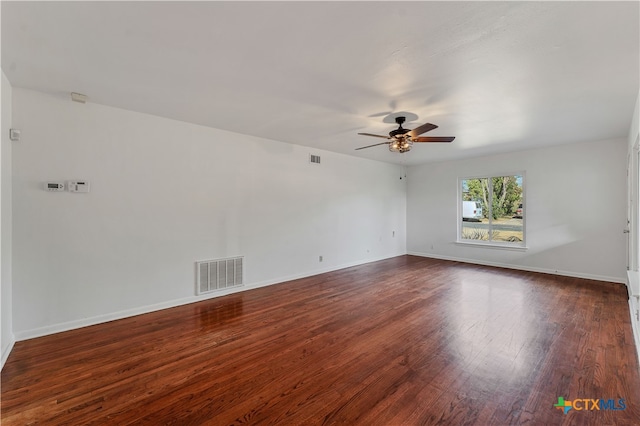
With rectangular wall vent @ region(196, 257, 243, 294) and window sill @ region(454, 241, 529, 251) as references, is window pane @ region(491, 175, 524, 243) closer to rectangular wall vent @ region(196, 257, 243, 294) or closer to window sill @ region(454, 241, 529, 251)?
window sill @ region(454, 241, 529, 251)

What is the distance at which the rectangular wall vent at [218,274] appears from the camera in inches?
160

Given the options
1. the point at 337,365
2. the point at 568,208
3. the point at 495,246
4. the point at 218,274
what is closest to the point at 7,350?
the point at 218,274

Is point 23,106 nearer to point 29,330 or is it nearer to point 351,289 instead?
point 29,330

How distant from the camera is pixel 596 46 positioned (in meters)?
2.07

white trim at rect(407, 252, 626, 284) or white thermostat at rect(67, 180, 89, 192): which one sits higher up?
white thermostat at rect(67, 180, 89, 192)

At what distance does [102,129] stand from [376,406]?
4.07 metres

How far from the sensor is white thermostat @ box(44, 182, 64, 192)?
295cm

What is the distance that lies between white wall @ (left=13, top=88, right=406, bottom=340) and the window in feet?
13.4

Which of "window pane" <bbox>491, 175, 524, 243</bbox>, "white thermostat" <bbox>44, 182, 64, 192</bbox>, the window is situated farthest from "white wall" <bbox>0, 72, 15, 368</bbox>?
"window pane" <bbox>491, 175, 524, 243</bbox>

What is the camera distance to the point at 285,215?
5.12 m

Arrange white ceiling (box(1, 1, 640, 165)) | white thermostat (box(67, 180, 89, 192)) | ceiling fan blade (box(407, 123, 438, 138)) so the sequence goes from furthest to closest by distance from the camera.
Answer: ceiling fan blade (box(407, 123, 438, 138))
white thermostat (box(67, 180, 89, 192))
white ceiling (box(1, 1, 640, 165))

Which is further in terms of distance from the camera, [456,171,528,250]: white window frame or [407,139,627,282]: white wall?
[456,171,528,250]: white window frame

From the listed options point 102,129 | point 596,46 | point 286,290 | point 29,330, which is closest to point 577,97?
point 596,46

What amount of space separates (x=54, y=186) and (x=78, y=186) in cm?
20
